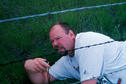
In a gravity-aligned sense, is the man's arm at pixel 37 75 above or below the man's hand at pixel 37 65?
below

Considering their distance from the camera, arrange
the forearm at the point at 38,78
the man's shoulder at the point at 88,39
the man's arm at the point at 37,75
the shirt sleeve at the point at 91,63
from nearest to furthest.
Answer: the shirt sleeve at the point at 91,63 < the man's shoulder at the point at 88,39 < the man's arm at the point at 37,75 < the forearm at the point at 38,78

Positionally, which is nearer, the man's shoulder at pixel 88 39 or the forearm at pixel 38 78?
the man's shoulder at pixel 88 39

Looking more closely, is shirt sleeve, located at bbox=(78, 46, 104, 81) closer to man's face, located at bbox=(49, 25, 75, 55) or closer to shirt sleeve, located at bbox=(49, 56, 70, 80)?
man's face, located at bbox=(49, 25, 75, 55)

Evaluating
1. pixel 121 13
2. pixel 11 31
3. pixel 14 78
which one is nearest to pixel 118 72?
pixel 14 78

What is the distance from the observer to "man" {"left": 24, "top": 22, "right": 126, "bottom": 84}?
153 cm

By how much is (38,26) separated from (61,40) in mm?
1053

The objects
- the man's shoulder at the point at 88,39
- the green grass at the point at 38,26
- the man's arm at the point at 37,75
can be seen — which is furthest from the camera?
the green grass at the point at 38,26

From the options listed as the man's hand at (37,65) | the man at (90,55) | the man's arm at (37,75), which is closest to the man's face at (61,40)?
the man at (90,55)

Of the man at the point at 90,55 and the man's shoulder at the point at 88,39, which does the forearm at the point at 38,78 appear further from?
the man's shoulder at the point at 88,39

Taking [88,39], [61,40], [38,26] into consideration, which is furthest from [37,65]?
[38,26]

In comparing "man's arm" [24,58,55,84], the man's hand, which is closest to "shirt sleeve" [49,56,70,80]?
"man's arm" [24,58,55,84]

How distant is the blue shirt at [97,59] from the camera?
60.1 inches

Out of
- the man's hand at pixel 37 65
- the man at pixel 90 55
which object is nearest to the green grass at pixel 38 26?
the man's hand at pixel 37 65

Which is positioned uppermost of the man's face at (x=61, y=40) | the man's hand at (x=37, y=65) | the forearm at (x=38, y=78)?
the man's face at (x=61, y=40)
